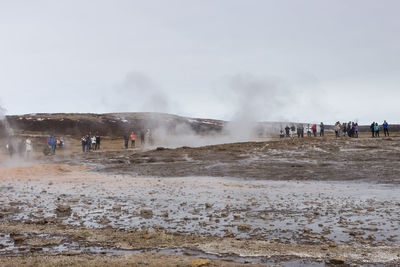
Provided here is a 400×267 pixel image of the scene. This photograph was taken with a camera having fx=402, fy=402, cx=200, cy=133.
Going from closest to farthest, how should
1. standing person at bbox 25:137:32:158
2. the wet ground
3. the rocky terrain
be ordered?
the rocky terrain → the wet ground → standing person at bbox 25:137:32:158

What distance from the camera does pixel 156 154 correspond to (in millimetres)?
26969

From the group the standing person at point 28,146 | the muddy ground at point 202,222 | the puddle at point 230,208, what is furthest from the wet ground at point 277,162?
the standing person at point 28,146

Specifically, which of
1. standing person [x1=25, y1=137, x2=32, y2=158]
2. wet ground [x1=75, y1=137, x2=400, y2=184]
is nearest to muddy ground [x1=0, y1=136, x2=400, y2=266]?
wet ground [x1=75, y1=137, x2=400, y2=184]

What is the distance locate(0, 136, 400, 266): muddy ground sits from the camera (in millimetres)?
4922

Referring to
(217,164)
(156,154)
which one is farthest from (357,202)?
(156,154)

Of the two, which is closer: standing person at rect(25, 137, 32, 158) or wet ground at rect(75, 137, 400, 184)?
wet ground at rect(75, 137, 400, 184)

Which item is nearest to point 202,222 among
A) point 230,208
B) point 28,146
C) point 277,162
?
point 230,208

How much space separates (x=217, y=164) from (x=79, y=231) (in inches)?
594

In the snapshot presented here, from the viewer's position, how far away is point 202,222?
23.2ft

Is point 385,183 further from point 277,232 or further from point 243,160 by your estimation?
point 243,160

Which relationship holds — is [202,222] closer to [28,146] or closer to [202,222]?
[202,222]

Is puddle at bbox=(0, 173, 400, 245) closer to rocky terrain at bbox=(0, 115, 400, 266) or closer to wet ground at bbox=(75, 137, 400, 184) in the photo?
rocky terrain at bbox=(0, 115, 400, 266)

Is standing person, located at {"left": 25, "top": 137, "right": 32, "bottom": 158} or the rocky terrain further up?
standing person, located at {"left": 25, "top": 137, "right": 32, "bottom": 158}

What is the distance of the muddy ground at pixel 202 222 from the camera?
4.92m
